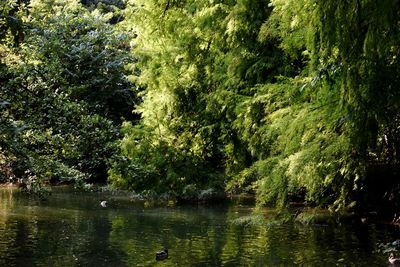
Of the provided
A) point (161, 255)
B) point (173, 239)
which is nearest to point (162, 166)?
point (173, 239)

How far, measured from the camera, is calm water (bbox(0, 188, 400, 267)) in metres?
10.1

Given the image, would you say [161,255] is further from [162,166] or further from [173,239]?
[162,166]

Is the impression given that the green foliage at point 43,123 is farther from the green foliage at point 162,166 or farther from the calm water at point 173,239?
the green foliage at point 162,166

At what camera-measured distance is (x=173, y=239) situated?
40.1 feet

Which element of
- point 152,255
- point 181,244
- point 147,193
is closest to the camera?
point 152,255

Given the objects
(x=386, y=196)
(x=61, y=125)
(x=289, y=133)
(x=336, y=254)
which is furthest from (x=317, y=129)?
(x=386, y=196)

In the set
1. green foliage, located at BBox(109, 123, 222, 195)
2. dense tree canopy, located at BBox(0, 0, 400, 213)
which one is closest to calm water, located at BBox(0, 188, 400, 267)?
dense tree canopy, located at BBox(0, 0, 400, 213)

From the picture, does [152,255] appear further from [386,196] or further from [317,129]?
[386,196]

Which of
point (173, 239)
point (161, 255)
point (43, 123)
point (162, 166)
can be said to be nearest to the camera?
point (161, 255)

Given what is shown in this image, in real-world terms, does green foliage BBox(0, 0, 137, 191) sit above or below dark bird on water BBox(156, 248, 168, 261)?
above

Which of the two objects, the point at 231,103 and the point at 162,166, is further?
the point at 162,166

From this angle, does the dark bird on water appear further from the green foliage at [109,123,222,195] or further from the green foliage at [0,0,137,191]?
the green foliage at [109,123,222,195]

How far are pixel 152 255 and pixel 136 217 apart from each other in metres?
5.08

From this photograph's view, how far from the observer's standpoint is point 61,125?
11.1 m
